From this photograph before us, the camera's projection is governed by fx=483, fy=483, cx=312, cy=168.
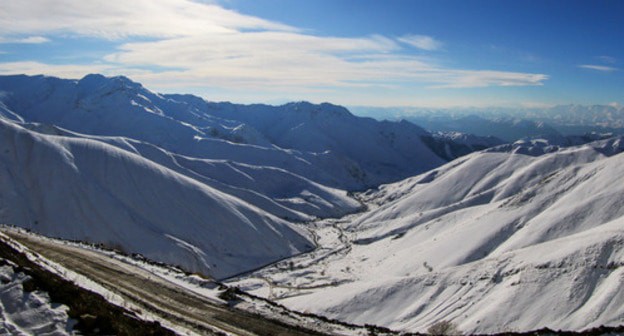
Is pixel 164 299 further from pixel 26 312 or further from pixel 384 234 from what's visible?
pixel 384 234

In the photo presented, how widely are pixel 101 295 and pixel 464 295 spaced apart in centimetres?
3373

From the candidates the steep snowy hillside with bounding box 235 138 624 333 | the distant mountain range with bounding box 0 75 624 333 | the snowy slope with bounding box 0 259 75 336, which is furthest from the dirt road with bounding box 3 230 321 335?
the distant mountain range with bounding box 0 75 624 333

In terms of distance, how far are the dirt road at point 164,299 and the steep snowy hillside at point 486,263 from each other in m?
22.0

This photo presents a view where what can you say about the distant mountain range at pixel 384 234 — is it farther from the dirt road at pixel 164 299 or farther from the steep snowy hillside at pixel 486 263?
the dirt road at pixel 164 299

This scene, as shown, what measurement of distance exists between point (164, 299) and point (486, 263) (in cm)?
3617

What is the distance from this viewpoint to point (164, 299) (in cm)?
2116

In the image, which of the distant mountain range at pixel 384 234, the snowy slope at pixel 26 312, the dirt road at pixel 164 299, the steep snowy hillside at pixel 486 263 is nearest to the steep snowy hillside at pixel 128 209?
the distant mountain range at pixel 384 234

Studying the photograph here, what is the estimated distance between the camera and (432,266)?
66000 mm

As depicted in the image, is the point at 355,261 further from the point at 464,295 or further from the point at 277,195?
the point at 277,195

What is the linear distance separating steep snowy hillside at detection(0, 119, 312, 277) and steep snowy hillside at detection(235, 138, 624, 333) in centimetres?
881

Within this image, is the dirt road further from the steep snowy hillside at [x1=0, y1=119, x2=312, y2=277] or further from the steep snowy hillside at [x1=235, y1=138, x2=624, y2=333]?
the steep snowy hillside at [x1=0, y1=119, x2=312, y2=277]

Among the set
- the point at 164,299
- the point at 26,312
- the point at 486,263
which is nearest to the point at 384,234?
the point at 486,263

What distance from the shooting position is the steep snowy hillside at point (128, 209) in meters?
77.5

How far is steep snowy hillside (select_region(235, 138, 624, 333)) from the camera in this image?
37.5 metres
